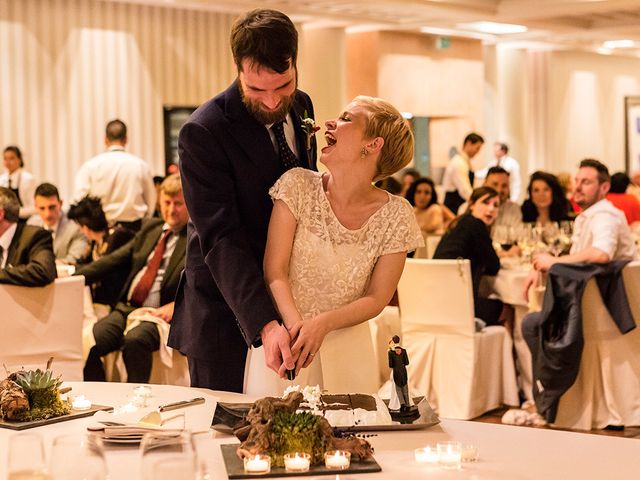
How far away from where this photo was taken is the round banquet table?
1825 millimetres

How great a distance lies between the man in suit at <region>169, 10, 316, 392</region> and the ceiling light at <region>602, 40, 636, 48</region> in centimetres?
1559

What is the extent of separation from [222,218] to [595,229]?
3.70 metres

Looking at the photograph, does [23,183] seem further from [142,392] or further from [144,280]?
[142,392]

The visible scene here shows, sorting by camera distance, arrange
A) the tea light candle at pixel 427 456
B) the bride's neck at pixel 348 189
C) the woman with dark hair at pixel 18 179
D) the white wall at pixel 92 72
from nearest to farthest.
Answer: the tea light candle at pixel 427 456
the bride's neck at pixel 348 189
the woman with dark hair at pixel 18 179
the white wall at pixel 92 72

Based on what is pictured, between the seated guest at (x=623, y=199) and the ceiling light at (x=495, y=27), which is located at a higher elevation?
the ceiling light at (x=495, y=27)

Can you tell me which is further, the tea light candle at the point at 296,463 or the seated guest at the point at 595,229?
the seated guest at the point at 595,229

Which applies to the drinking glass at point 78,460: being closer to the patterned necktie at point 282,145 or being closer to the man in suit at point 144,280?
the patterned necktie at point 282,145

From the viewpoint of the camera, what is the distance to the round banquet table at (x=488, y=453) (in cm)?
183

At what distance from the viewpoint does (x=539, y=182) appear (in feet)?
27.3

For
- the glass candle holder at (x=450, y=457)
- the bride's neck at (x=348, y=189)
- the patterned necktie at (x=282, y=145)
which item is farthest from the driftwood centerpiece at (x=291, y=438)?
the patterned necktie at (x=282, y=145)

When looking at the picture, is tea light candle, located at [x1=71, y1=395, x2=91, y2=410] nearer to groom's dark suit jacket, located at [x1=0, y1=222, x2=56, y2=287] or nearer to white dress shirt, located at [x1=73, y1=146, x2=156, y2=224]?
groom's dark suit jacket, located at [x1=0, y1=222, x2=56, y2=287]

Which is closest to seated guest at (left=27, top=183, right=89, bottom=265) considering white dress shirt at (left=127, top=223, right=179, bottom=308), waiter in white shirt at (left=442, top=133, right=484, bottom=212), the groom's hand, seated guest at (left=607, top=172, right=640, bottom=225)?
white dress shirt at (left=127, top=223, right=179, bottom=308)

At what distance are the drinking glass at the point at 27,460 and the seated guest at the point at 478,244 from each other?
17.1 ft

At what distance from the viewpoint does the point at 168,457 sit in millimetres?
1326
